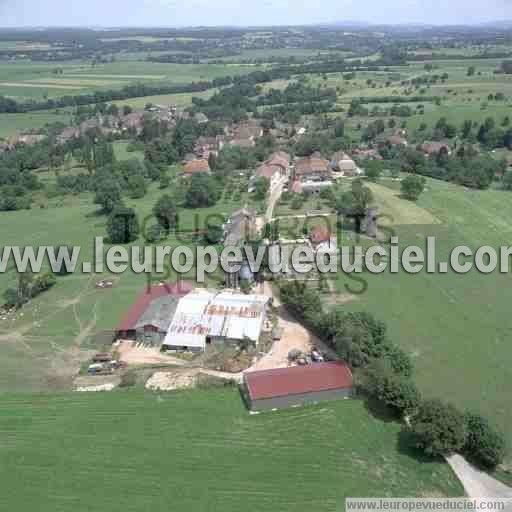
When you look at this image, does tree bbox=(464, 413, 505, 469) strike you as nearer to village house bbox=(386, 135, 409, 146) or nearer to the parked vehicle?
the parked vehicle

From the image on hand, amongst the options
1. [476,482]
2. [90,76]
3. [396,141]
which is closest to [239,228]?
[476,482]

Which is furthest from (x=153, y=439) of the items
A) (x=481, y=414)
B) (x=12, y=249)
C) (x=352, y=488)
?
(x=12, y=249)

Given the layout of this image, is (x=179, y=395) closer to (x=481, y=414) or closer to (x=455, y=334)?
(x=481, y=414)

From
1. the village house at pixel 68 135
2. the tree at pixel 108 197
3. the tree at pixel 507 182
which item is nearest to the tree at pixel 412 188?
the tree at pixel 507 182

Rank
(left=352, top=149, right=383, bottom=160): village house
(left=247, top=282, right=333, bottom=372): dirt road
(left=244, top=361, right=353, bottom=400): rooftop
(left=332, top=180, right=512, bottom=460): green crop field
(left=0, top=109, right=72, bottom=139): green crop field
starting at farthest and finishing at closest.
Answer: (left=0, top=109, right=72, bottom=139): green crop field, (left=352, top=149, right=383, bottom=160): village house, (left=247, top=282, right=333, bottom=372): dirt road, (left=332, top=180, right=512, bottom=460): green crop field, (left=244, top=361, right=353, bottom=400): rooftop

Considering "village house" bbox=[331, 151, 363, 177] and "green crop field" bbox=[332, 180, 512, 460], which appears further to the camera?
"village house" bbox=[331, 151, 363, 177]

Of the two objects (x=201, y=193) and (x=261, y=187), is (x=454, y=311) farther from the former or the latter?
(x=201, y=193)

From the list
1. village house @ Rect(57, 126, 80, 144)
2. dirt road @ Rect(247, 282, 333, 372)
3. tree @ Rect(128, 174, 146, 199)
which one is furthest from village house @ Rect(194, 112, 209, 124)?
dirt road @ Rect(247, 282, 333, 372)
